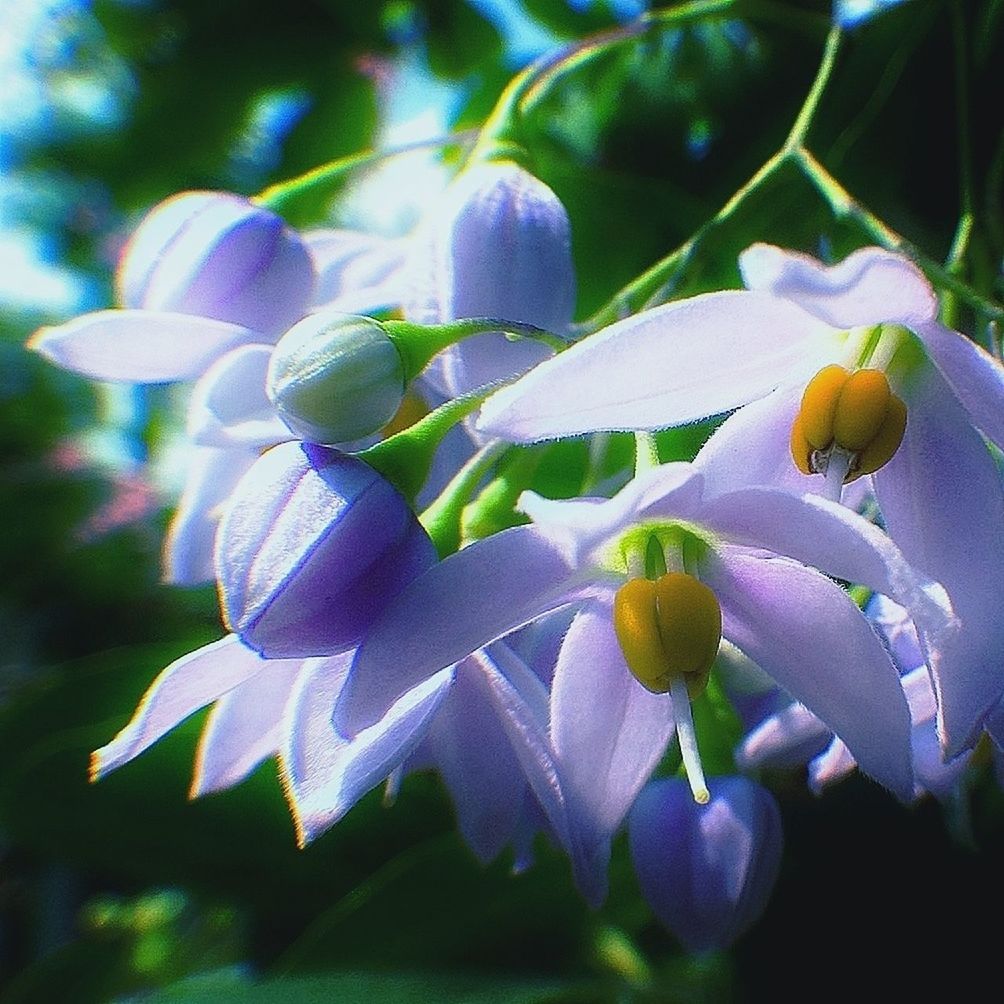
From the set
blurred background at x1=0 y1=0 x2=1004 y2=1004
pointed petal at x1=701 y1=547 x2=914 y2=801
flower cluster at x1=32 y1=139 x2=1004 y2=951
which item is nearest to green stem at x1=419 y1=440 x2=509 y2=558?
flower cluster at x1=32 y1=139 x2=1004 y2=951

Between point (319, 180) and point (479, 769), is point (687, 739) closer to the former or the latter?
point (479, 769)

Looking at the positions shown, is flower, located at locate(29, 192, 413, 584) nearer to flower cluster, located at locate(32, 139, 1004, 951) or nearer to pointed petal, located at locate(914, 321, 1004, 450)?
flower cluster, located at locate(32, 139, 1004, 951)

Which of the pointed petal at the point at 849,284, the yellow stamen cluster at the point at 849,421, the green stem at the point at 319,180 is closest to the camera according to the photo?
the pointed petal at the point at 849,284

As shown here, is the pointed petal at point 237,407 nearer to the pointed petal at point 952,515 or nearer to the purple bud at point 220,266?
the purple bud at point 220,266

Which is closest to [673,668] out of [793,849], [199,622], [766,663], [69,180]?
[766,663]

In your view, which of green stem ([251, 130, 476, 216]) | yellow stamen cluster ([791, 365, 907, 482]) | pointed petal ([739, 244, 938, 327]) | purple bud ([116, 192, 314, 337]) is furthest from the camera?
green stem ([251, 130, 476, 216])

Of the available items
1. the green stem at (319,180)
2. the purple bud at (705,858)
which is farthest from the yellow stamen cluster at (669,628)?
the green stem at (319,180)

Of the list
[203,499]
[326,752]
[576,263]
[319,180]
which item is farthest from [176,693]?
[576,263]

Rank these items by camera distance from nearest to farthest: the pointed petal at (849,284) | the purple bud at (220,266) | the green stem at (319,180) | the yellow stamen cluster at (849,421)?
the pointed petal at (849,284) → the yellow stamen cluster at (849,421) → the purple bud at (220,266) → the green stem at (319,180)
